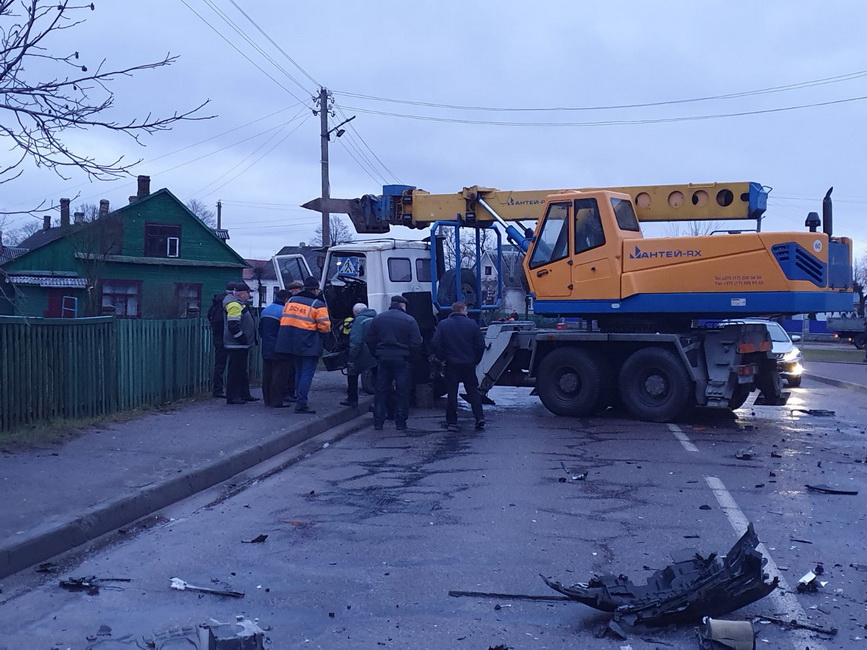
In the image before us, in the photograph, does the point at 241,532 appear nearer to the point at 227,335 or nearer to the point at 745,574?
the point at 745,574

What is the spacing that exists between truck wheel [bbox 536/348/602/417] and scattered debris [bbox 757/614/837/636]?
8.66 metres

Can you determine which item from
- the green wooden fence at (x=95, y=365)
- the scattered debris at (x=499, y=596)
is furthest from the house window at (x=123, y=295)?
the scattered debris at (x=499, y=596)

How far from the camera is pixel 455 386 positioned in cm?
1274

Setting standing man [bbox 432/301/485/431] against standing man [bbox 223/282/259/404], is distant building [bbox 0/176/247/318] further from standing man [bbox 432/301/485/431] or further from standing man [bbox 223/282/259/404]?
standing man [bbox 432/301/485/431]

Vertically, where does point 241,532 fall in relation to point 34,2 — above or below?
below

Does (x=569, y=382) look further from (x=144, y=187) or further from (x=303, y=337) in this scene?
(x=144, y=187)

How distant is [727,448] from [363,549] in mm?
6077

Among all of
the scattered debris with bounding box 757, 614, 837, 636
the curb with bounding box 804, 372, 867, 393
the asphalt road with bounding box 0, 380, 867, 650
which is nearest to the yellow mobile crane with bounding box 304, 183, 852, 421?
the asphalt road with bounding box 0, 380, 867, 650

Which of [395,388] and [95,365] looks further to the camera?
[395,388]

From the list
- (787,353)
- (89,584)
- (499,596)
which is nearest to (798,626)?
(499,596)

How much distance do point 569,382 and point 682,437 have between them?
2.33 m

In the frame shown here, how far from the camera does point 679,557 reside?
574cm

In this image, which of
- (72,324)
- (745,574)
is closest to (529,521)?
(745,574)

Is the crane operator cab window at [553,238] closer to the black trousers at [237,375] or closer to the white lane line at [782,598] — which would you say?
the black trousers at [237,375]
